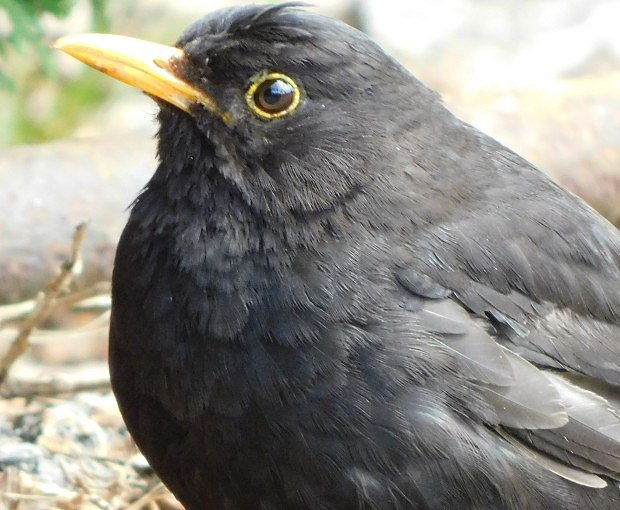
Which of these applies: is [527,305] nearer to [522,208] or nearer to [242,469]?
[522,208]

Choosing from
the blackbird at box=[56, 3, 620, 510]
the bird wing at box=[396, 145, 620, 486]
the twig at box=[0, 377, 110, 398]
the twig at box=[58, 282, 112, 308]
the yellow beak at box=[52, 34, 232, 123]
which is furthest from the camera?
the twig at box=[0, 377, 110, 398]

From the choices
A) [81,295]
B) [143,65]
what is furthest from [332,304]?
[81,295]

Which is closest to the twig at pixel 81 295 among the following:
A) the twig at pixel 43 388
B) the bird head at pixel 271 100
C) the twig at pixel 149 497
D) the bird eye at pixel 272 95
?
the twig at pixel 43 388

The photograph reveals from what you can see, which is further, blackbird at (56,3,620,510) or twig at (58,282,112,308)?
twig at (58,282,112,308)

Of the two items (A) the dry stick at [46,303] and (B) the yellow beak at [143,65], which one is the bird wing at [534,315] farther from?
(A) the dry stick at [46,303]

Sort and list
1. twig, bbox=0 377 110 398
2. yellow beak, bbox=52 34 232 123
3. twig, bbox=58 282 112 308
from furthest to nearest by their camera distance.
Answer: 1. twig, bbox=0 377 110 398
2. twig, bbox=58 282 112 308
3. yellow beak, bbox=52 34 232 123

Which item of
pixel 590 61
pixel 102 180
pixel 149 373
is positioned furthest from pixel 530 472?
pixel 590 61

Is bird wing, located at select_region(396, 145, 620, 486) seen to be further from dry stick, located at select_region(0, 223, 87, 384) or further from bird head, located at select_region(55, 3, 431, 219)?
dry stick, located at select_region(0, 223, 87, 384)

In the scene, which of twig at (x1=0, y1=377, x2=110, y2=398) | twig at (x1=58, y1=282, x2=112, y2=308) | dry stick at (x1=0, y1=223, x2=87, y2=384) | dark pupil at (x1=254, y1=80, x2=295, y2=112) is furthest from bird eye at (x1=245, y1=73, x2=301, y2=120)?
twig at (x1=0, y1=377, x2=110, y2=398)
